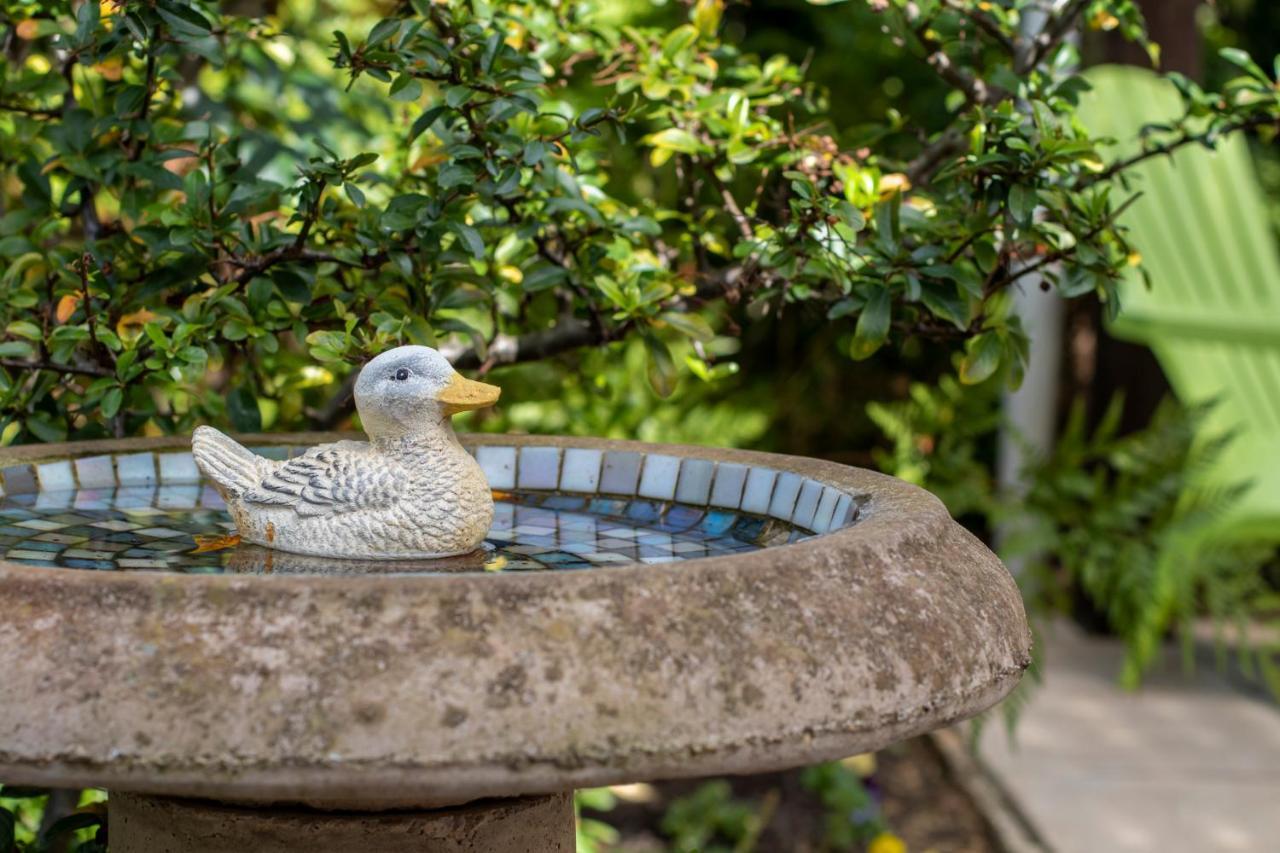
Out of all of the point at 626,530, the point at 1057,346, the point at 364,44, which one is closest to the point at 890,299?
the point at 626,530

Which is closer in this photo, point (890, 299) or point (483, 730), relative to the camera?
point (483, 730)

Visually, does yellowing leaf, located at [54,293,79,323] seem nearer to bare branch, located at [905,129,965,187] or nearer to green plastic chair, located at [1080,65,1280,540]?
bare branch, located at [905,129,965,187]

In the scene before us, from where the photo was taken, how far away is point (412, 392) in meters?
1.54

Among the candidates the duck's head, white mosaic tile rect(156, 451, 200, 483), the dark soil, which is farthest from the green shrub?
the dark soil

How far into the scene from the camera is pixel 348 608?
3.58 feet

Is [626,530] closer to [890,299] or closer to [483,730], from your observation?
[890,299]

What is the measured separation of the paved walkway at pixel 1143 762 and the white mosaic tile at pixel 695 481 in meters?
1.85

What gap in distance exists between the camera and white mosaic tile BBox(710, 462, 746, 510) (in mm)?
1812

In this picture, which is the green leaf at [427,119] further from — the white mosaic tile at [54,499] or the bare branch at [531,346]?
the white mosaic tile at [54,499]

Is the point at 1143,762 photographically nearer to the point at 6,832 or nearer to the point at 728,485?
the point at 728,485

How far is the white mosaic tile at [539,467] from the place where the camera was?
77.4 inches

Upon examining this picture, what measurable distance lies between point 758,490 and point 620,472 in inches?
8.9

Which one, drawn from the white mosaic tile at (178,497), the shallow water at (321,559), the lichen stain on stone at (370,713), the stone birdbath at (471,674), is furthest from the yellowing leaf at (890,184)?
the lichen stain on stone at (370,713)

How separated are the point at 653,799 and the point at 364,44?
246cm
